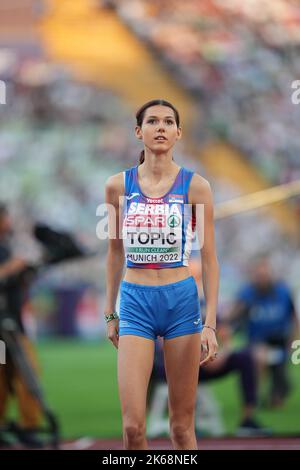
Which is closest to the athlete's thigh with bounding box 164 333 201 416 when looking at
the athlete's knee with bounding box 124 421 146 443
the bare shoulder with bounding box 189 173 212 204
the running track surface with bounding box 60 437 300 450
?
the athlete's knee with bounding box 124 421 146 443

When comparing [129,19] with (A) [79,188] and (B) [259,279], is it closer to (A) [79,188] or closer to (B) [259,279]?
(A) [79,188]

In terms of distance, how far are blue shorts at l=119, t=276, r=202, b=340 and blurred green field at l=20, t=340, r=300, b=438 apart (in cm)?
411

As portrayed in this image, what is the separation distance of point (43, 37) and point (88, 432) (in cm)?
360

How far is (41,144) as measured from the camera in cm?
1028

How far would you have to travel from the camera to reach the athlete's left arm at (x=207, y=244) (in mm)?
A: 4977

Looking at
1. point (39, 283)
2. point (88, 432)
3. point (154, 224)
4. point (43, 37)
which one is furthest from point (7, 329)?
point (154, 224)

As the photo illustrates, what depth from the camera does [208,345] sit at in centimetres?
495

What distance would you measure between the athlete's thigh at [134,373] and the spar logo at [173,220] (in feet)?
1.80

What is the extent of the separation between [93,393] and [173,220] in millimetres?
5499

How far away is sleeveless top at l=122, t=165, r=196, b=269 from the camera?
4980mm

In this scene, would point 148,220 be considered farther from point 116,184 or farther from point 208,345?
point 208,345

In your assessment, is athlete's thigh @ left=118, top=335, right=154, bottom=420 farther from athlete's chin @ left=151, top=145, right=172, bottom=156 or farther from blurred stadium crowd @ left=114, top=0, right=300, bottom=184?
blurred stadium crowd @ left=114, top=0, right=300, bottom=184

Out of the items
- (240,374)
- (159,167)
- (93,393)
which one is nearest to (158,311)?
(159,167)

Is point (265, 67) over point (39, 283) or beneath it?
over
